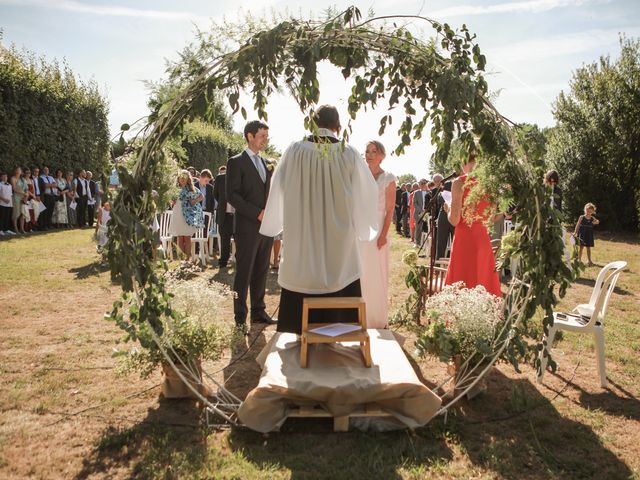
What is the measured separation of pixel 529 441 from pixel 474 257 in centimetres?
199

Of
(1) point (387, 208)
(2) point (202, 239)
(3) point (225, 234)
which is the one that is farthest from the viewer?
(2) point (202, 239)

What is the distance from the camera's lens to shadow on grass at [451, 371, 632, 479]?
124 inches

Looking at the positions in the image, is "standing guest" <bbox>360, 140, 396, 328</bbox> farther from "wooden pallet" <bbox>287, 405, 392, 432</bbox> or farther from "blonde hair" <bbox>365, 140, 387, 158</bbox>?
"wooden pallet" <bbox>287, 405, 392, 432</bbox>

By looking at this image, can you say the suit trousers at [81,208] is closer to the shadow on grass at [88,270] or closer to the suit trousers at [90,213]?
the suit trousers at [90,213]

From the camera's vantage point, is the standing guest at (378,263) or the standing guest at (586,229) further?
the standing guest at (586,229)

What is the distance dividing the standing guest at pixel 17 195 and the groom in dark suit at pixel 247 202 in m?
12.8

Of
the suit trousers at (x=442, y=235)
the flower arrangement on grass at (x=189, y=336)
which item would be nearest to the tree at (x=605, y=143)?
the suit trousers at (x=442, y=235)

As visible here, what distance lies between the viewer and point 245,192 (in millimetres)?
5887

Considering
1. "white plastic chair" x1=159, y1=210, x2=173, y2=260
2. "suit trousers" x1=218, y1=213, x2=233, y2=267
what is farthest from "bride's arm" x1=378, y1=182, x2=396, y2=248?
"white plastic chair" x1=159, y1=210, x2=173, y2=260

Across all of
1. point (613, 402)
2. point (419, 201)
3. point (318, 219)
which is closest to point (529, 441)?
point (613, 402)

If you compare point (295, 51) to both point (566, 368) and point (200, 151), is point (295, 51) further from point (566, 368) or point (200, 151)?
point (200, 151)

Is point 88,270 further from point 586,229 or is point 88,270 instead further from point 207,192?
point 586,229

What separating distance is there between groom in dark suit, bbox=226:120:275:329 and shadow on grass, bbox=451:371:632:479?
284 cm

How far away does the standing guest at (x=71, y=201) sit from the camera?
59.8 ft
